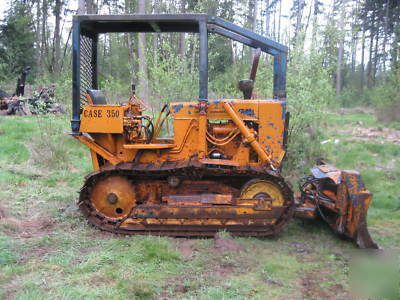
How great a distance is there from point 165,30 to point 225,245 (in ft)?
11.2

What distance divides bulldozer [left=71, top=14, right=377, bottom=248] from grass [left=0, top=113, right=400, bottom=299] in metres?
0.25

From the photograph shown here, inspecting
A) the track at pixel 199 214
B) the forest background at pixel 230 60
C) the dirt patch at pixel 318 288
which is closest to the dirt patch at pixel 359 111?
the forest background at pixel 230 60

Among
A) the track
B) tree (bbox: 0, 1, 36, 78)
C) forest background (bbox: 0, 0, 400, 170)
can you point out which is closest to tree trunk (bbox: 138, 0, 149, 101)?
forest background (bbox: 0, 0, 400, 170)

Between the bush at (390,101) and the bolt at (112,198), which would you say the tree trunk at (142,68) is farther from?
the bush at (390,101)

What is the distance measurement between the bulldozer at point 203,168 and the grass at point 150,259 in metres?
0.25

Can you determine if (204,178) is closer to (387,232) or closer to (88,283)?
(88,283)

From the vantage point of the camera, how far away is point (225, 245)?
16.4 feet

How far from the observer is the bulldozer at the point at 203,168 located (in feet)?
17.6

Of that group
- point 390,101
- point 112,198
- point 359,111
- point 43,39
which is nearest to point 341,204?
point 112,198

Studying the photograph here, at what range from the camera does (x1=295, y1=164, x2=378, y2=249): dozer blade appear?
5.14 meters

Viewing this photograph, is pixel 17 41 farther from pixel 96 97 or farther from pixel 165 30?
pixel 96 97

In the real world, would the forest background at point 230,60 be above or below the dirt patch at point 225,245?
above

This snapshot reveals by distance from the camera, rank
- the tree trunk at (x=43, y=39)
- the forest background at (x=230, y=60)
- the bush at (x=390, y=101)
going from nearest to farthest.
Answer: the forest background at (x=230, y=60) → the bush at (x=390, y=101) → the tree trunk at (x=43, y=39)

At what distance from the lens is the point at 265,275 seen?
4.34 meters
